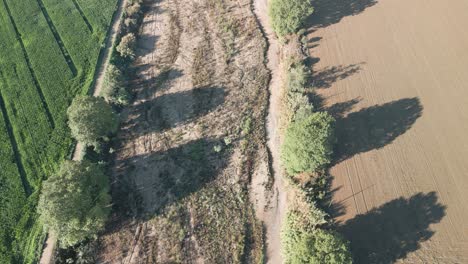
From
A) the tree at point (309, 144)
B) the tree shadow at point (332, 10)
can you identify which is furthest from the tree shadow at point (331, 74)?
the tree at point (309, 144)

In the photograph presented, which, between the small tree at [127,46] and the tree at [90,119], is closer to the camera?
the tree at [90,119]

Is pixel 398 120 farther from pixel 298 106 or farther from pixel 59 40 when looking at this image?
pixel 59 40

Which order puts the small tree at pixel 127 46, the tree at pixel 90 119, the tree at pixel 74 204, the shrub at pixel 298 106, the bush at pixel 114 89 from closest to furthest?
the tree at pixel 74 204 < the tree at pixel 90 119 < the shrub at pixel 298 106 < the bush at pixel 114 89 < the small tree at pixel 127 46

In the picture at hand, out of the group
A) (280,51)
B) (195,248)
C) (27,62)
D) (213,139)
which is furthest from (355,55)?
(27,62)

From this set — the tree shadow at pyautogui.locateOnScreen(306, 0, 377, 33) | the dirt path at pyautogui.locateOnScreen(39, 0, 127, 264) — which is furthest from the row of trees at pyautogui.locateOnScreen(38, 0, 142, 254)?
the tree shadow at pyautogui.locateOnScreen(306, 0, 377, 33)

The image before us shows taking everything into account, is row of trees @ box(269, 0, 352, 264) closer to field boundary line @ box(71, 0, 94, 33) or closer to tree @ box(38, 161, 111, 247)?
tree @ box(38, 161, 111, 247)

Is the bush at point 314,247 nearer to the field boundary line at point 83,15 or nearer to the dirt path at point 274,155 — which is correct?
the dirt path at point 274,155
